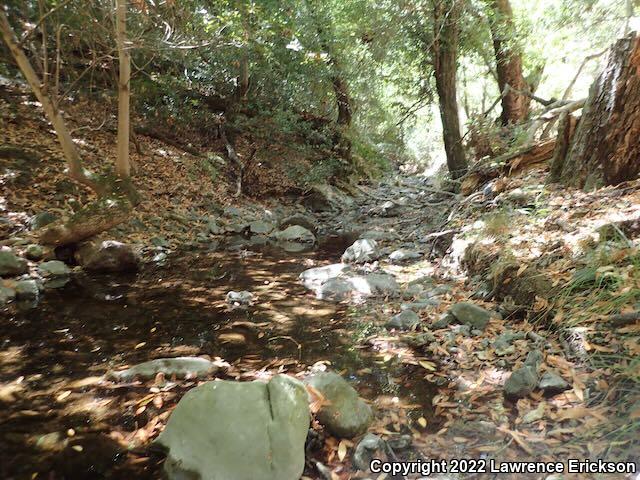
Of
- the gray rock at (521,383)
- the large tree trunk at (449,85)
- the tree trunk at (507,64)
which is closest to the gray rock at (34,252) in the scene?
the gray rock at (521,383)

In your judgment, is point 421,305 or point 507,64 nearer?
point 421,305

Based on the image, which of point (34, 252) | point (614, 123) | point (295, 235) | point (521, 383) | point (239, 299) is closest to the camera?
point (521, 383)

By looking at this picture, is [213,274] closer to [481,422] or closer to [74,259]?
[74,259]

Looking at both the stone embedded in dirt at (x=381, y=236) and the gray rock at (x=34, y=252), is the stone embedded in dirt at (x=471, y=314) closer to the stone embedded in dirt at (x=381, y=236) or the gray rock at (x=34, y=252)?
the stone embedded in dirt at (x=381, y=236)

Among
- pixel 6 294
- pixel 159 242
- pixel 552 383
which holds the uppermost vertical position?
pixel 159 242

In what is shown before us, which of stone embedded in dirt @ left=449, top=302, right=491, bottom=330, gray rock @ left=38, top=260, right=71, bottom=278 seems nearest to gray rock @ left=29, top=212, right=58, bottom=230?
gray rock @ left=38, top=260, right=71, bottom=278

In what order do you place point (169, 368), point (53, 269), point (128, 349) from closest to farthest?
point (169, 368), point (128, 349), point (53, 269)

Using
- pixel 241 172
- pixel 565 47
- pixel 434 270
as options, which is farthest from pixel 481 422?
pixel 241 172

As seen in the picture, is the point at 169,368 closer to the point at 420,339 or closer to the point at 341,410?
the point at 341,410

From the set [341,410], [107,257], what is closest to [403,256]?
[341,410]

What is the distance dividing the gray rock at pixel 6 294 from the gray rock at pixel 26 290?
0.14 ft

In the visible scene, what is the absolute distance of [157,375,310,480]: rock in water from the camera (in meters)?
1.92

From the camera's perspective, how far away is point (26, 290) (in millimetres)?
4281

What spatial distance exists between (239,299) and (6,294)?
7.53 ft
